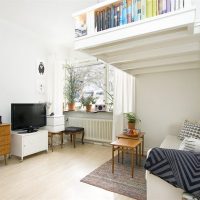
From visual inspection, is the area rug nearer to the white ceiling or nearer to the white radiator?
the white radiator

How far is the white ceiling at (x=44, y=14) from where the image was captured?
283 cm

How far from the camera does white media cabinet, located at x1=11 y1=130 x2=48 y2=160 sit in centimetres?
327

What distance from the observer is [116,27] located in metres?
1.83

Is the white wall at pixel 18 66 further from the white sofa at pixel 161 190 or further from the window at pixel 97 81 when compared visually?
the white sofa at pixel 161 190

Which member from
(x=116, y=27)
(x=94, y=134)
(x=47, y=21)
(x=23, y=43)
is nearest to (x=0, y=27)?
(x=23, y=43)

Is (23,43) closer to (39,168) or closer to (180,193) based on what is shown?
(39,168)

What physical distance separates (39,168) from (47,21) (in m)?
2.84

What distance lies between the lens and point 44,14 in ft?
10.5

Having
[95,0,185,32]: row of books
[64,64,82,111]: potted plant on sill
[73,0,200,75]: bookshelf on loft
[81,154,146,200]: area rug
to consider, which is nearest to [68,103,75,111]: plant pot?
[64,64,82,111]: potted plant on sill

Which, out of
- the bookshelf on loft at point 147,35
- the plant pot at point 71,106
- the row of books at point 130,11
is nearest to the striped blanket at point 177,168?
the bookshelf on loft at point 147,35

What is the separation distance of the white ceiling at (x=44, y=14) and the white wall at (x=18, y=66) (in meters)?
0.22

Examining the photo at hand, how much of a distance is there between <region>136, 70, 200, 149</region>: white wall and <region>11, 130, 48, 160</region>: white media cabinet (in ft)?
7.56

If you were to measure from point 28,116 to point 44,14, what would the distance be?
2.06 m

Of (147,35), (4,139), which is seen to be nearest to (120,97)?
(147,35)
